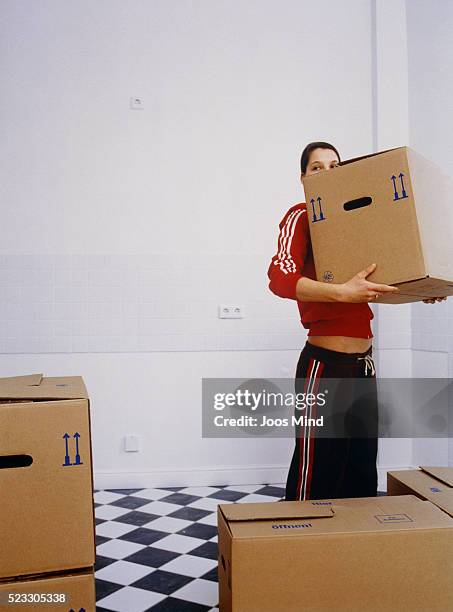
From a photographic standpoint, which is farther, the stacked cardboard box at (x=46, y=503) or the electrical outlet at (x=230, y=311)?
the electrical outlet at (x=230, y=311)

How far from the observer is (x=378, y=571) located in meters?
1.19

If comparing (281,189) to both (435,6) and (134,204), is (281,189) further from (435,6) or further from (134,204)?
(435,6)

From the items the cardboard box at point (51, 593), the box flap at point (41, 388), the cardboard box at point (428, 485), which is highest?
the box flap at point (41, 388)

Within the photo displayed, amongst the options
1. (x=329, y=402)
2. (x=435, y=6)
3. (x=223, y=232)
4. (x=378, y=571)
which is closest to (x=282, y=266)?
(x=329, y=402)

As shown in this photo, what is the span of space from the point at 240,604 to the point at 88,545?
32 cm

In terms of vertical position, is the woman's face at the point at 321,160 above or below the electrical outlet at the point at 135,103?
below

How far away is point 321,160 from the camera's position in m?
1.73

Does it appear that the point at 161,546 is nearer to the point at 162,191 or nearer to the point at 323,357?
the point at 323,357

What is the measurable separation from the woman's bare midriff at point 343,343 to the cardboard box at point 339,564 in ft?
1.73

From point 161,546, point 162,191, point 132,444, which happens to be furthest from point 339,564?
point 162,191

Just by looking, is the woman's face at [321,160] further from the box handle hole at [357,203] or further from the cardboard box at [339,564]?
the cardboard box at [339,564]

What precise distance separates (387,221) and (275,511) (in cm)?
73

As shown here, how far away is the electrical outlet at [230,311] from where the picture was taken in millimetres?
3266

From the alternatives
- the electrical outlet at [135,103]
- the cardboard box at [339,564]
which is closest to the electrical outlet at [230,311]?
the electrical outlet at [135,103]
